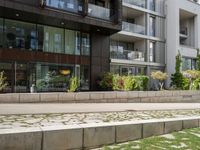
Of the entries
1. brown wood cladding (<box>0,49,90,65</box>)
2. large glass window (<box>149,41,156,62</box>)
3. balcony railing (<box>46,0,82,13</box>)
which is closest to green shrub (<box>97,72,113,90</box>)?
brown wood cladding (<box>0,49,90,65</box>)

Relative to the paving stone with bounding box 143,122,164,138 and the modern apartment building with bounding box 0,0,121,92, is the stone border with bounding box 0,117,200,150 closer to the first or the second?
the paving stone with bounding box 143,122,164,138

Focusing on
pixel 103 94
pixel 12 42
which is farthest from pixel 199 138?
pixel 12 42

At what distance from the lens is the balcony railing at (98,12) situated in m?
23.1

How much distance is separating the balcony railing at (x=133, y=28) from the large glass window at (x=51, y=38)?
8.65 m

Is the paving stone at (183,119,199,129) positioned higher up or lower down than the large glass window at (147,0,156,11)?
lower down

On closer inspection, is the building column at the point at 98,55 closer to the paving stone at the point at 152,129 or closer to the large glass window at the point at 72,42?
the large glass window at the point at 72,42

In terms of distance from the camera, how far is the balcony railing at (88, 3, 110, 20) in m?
23.1

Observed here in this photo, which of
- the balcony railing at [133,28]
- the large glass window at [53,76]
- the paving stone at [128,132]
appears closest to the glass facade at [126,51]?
the balcony railing at [133,28]

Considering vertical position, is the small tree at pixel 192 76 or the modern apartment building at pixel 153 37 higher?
the modern apartment building at pixel 153 37

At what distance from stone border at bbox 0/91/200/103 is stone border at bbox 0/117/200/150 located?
29.5ft

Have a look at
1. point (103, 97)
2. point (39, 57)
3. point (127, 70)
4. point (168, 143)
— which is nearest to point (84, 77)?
point (39, 57)

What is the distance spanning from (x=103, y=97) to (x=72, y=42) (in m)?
8.46

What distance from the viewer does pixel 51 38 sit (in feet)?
77.3

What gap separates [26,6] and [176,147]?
49.5 ft
